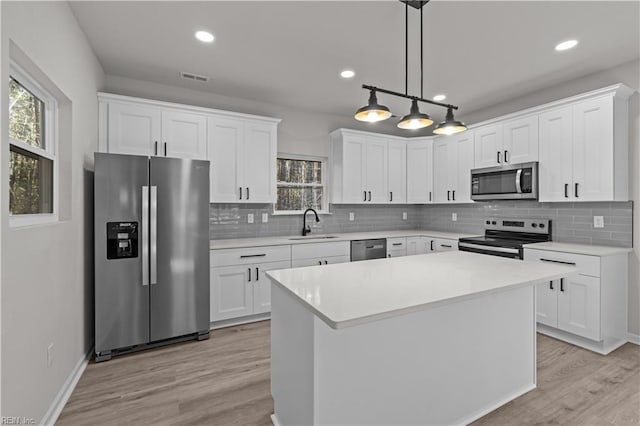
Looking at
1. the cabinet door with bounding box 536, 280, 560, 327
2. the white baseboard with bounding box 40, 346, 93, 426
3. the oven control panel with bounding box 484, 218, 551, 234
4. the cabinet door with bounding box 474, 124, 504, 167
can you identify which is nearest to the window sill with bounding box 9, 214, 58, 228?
the white baseboard with bounding box 40, 346, 93, 426

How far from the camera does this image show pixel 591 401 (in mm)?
2107

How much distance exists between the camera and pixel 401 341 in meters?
1.61

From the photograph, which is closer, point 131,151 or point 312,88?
point 131,151

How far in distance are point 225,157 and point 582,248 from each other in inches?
152

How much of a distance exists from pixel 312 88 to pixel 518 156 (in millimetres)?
2573

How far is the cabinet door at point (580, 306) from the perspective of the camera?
9.14 feet

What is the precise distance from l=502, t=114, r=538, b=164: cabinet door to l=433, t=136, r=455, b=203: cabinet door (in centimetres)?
81

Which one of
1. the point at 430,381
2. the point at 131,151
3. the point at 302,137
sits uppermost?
the point at 302,137

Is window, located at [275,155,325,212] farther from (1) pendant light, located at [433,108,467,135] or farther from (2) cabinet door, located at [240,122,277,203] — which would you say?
(1) pendant light, located at [433,108,467,135]

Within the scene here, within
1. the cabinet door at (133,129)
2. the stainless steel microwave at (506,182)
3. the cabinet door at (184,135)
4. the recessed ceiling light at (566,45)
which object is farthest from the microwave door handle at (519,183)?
the cabinet door at (133,129)

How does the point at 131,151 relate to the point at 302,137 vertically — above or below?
below

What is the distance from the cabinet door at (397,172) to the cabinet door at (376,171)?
0.08 m

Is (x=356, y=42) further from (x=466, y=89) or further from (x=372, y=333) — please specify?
(x=372, y=333)

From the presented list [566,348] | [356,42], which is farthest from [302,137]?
[566,348]
